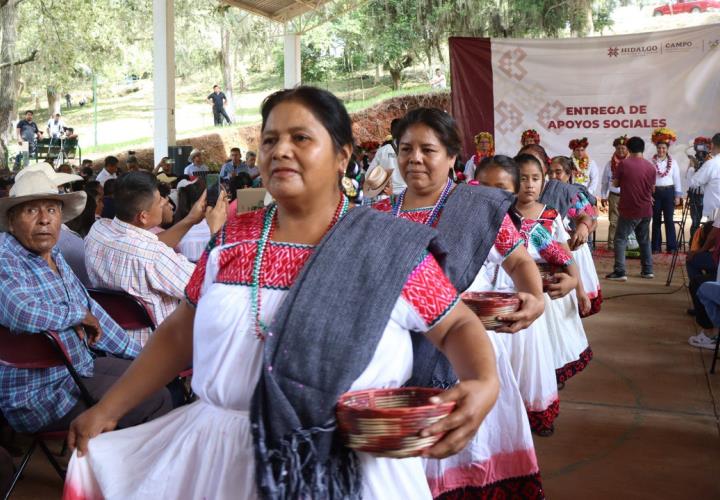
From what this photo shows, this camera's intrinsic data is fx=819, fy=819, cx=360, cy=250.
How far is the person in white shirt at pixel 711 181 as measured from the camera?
9.21 meters

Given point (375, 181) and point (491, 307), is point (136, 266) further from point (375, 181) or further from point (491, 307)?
point (375, 181)

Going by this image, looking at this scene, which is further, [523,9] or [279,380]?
[523,9]

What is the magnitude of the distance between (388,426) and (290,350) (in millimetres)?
294

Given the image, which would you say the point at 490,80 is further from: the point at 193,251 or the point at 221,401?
the point at 221,401

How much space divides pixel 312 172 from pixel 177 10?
3193 centimetres

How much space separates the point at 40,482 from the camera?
3828 millimetres

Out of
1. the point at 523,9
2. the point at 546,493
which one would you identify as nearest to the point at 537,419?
the point at 546,493

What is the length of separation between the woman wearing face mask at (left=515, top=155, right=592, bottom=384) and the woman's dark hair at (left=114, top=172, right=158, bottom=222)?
2101 mm

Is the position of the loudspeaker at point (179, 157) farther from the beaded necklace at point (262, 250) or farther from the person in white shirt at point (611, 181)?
the beaded necklace at point (262, 250)

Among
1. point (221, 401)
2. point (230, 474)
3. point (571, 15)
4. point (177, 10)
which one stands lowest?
point (230, 474)

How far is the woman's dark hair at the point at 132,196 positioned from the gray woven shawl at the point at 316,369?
255 cm

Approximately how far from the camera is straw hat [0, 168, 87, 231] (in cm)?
353

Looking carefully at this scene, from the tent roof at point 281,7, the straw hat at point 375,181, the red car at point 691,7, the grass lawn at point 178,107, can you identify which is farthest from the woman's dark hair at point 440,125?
the red car at point 691,7

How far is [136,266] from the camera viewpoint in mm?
3955
